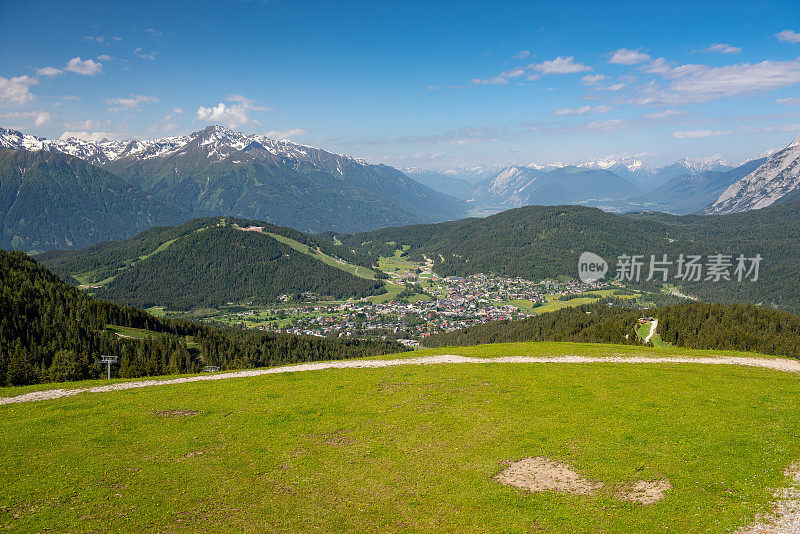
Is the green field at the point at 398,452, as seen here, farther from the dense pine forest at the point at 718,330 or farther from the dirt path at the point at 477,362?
the dense pine forest at the point at 718,330

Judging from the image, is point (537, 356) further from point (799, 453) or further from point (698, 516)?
point (698, 516)

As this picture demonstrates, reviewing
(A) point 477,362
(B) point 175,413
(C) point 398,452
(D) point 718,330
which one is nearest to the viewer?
(C) point 398,452

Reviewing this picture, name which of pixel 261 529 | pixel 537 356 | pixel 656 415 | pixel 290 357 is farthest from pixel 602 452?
pixel 290 357

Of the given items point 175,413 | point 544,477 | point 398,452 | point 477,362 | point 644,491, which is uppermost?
point 644,491

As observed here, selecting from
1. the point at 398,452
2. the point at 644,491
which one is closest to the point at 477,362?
the point at 398,452

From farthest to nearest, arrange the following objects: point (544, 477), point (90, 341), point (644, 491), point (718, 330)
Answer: point (90, 341) < point (718, 330) < point (544, 477) < point (644, 491)

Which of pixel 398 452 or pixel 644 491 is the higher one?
pixel 644 491

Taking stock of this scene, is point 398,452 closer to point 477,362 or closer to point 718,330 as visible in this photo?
point 477,362

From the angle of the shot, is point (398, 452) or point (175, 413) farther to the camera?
point (175, 413)
